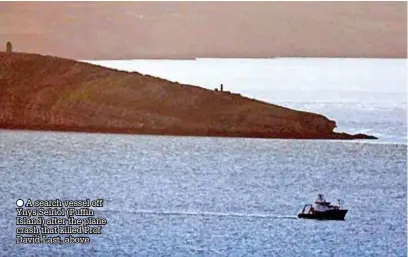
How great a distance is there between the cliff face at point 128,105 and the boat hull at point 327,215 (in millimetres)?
456

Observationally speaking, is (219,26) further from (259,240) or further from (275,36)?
(259,240)

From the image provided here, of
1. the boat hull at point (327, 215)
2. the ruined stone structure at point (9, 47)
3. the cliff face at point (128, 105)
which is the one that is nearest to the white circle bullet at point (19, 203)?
the cliff face at point (128, 105)

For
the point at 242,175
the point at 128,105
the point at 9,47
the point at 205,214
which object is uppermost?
the point at 9,47

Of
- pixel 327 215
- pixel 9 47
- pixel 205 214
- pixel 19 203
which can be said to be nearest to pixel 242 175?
pixel 205 214

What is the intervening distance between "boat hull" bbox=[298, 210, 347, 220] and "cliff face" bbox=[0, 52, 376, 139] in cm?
46

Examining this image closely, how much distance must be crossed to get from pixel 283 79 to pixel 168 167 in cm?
80

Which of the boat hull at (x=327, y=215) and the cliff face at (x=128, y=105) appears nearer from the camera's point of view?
the boat hull at (x=327, y=215)

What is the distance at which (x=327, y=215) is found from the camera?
31.5ft

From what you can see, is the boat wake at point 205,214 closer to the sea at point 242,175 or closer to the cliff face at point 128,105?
the sea at point 242,175

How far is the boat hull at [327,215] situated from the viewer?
9594mm

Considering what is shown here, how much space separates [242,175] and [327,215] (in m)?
0.54

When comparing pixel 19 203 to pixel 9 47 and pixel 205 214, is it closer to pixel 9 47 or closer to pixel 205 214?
pixel 9 47

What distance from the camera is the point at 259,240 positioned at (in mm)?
9719

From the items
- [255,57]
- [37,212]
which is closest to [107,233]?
[37,212]
